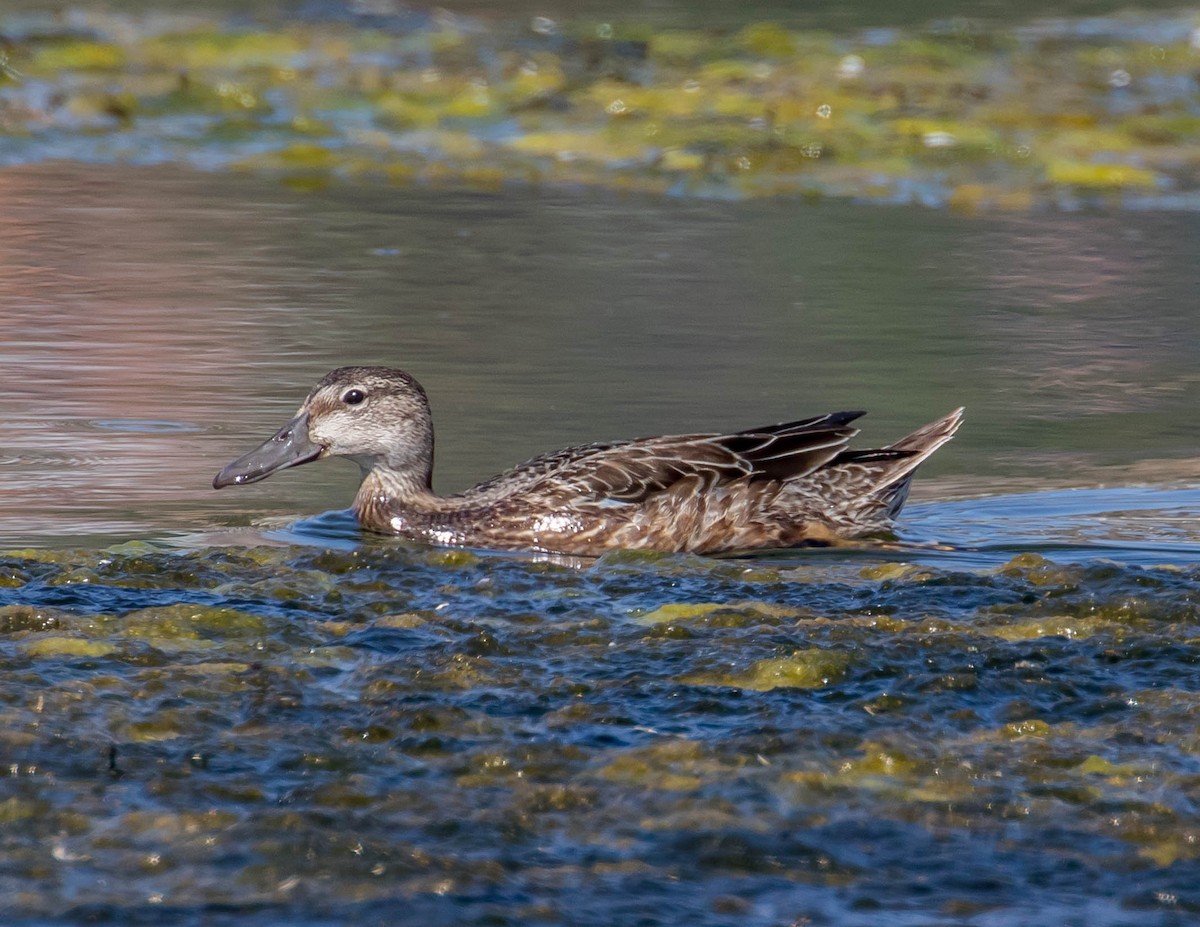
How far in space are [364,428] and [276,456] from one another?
1.27 feet

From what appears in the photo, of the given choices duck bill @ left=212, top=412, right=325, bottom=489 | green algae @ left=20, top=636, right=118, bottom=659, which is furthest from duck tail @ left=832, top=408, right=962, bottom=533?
green algae @ left=20, top=636, right=118, bottom=659

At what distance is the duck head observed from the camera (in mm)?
8062

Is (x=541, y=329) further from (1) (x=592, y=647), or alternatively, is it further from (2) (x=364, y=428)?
(1) (x=592, y=647)

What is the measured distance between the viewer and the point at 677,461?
7.80m

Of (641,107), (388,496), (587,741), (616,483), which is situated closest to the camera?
(587,741)

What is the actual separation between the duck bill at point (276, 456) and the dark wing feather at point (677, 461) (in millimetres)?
723

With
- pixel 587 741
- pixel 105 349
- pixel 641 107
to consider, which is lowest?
pixel 587 741

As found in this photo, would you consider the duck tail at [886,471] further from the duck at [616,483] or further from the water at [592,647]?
the water at [592,647]

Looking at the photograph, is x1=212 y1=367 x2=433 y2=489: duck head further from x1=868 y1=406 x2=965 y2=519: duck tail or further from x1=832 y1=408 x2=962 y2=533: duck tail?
x1=868 y1=406 x2=965 y2=519: duck tail

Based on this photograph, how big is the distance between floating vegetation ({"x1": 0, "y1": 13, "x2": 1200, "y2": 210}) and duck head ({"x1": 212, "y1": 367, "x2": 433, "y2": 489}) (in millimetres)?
7723

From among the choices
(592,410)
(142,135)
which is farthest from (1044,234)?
(142,135)

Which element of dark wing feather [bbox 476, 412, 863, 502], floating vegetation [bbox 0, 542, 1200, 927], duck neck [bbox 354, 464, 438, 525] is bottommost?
floating vegetation [bbox 0, 542, 1200, 927]

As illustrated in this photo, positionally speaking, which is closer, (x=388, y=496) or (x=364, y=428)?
(x=388, y=496)

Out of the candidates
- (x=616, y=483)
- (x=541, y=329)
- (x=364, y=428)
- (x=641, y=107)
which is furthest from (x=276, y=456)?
(x=641, y=107)
